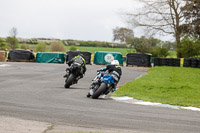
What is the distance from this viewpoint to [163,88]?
17.0 meters

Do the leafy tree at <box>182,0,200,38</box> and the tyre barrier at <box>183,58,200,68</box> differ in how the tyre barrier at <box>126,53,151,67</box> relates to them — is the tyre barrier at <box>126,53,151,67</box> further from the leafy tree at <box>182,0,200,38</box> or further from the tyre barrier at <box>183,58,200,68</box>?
the leafy tree at <box>182,0,200,38</box>

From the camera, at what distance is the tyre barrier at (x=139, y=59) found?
39969 mm

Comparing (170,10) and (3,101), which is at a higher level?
(170,10)

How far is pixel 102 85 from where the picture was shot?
12766mm

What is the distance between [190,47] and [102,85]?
39.5 metres

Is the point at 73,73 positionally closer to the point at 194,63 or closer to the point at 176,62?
the point at 194,63

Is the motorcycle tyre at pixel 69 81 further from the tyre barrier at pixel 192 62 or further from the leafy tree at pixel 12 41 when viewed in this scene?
the leafy tree at pixel 12 41

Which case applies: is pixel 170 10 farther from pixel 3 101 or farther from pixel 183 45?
pixel 3 101

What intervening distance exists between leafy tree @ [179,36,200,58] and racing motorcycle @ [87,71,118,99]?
125ft

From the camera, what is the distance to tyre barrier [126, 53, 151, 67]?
39969mm

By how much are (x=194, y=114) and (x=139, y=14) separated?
4686 cm

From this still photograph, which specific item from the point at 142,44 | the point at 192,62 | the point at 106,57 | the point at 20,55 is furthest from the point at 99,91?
the point at 142,44

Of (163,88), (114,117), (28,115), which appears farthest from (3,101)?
(163,88)

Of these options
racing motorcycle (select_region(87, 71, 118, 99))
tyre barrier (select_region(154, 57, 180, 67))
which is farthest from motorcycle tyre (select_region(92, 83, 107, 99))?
tyre barrier (select_region(154, 57, 180, 67))
